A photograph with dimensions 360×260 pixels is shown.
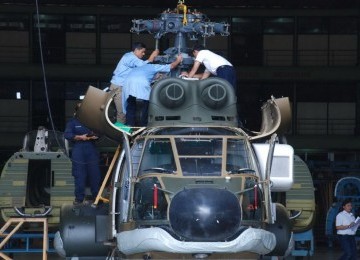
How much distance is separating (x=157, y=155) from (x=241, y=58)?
97.8 feet

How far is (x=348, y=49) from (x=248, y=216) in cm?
3105

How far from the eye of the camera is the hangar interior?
4300 cm

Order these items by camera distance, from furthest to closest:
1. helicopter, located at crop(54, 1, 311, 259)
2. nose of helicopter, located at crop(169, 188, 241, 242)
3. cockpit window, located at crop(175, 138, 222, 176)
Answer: cockpit window, located at crop(175, 138, 222, 176) < helicopter, located at crop(54, 1, 311, 259) < nose of helicopter, located at crop(169, 188, 241, 242)

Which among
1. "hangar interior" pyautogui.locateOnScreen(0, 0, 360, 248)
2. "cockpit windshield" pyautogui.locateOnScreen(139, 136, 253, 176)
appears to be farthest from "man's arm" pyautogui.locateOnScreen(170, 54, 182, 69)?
"hangar interior" pyautogui.locateOnScreen(0, 0, 360, 248)

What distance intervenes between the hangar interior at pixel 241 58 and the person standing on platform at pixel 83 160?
75.2ft


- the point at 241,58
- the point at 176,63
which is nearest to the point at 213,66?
the point at 176,63

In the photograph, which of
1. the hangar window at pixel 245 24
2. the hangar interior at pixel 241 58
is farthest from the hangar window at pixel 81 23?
the hangar window at pixel 245 24

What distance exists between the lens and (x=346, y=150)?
43312mm

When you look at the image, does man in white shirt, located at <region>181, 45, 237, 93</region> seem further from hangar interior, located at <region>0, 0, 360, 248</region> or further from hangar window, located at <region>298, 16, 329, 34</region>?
hangar window, located at <region>298, 16, 329, 34</region>

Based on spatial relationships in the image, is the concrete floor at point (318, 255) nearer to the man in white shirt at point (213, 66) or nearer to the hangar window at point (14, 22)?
the man in white shirt at point (213, 66)

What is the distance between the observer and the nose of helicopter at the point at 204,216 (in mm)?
13711

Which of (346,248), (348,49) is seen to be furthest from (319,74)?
(346,248)

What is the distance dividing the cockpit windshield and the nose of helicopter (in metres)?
A: 0.75

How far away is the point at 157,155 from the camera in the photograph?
1505 cm
